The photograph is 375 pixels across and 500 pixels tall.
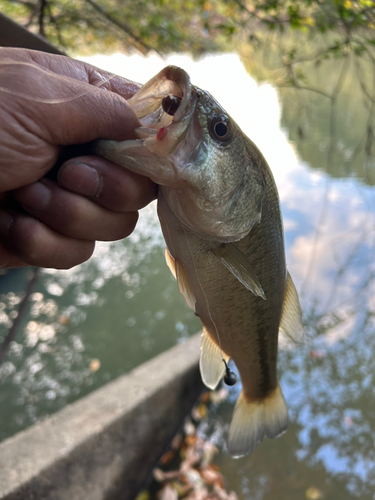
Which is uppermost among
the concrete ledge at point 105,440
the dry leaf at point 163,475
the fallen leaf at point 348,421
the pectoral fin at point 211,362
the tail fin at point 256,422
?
the pectoral fin at point 211,362

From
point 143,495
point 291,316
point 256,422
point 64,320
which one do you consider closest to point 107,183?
point 291,316

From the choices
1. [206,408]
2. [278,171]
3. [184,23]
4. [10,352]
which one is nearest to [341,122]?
[278,171]

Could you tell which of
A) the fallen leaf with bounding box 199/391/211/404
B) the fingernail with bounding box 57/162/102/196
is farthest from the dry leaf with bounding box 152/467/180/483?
the fingernail with bounding box 57/162/102/196

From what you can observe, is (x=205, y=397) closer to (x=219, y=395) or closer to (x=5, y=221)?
(x=219, y=395)

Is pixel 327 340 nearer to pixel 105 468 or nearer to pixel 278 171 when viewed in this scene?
pixel 105 468

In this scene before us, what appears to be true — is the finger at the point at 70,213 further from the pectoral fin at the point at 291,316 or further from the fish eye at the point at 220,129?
the pectoral fin at the point at 291,316

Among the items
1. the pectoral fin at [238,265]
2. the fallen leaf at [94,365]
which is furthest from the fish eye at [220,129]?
the fallen leaf at [94,365]
